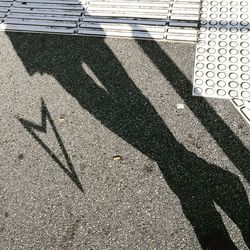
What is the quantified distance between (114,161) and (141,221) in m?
0.72

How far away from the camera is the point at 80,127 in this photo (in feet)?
14.0

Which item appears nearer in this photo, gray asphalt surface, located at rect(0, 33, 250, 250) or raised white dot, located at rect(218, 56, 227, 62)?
gray asphalt surface, located at rect(0, 33, 250, 250)

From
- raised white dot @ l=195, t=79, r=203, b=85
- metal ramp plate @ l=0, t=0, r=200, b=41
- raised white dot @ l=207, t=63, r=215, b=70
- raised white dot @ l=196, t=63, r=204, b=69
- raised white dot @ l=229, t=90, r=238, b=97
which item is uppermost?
metal ramp plate @ l=0, t=0, r=200, b=41

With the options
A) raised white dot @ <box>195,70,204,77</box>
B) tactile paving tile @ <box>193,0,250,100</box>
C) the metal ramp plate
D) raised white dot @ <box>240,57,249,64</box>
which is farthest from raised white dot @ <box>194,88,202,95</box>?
the metal ramp plate

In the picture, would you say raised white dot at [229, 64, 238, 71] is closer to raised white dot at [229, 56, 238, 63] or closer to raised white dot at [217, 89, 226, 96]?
raised white dot at [229, 56, 238, 63]

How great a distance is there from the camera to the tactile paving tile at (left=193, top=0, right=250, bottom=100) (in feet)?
14.5

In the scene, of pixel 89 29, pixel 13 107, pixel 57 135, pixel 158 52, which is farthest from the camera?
pixel 89 29

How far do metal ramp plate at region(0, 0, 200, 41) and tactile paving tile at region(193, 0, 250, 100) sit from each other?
212 millimetres

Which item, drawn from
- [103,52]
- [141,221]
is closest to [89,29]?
[103,52]

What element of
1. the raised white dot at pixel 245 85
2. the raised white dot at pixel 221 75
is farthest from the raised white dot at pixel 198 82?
the raised white dot at pixel 245 85

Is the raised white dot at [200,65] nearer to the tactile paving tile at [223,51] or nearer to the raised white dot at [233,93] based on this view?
the tactile paving tile at [223,51]

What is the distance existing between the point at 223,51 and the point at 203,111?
102cm

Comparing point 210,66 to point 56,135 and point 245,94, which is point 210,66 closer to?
point 245,94

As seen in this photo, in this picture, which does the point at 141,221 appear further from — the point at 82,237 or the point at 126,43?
the point at 126,43
